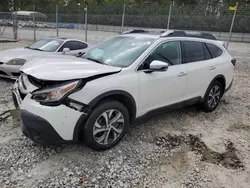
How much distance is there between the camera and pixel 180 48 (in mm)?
3664

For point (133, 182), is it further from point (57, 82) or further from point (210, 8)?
point (210, 8)

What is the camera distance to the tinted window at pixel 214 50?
429 cm

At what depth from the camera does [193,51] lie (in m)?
3.90

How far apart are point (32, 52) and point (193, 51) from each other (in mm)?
4586

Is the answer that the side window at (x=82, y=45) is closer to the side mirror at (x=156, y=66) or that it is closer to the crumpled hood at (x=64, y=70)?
the crumpled hood at (x=64, y=70)

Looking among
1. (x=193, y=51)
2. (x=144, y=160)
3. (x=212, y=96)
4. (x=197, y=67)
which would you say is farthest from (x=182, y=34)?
(x=144, y=160)

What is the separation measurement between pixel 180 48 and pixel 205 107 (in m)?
1.42

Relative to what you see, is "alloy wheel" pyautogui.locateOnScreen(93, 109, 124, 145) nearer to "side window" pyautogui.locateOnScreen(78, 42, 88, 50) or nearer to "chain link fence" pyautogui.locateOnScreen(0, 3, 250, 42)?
"side window" pyautogui.locateOnScreen(78, 42, 88, 50)

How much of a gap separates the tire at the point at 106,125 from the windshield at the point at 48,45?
4612 mm

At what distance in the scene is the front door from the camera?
122 inches

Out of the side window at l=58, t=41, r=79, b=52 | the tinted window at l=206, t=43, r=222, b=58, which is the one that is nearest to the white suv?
the tinted window at l=206, t=43, r=222, b=58

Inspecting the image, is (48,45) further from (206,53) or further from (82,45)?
(206,53)

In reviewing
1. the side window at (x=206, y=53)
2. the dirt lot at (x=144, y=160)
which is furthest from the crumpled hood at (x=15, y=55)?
the side window at (x=206, y=53)

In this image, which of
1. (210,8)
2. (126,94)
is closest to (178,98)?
(126,94)
